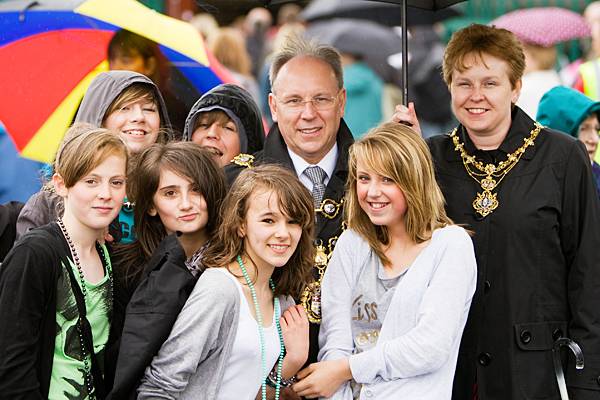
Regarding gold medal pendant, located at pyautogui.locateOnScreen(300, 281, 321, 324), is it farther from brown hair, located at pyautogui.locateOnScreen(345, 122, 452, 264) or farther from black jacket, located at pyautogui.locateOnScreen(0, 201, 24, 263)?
black jacket, located at pyautogui.locateOnScreen(0, 201, 24, 263)

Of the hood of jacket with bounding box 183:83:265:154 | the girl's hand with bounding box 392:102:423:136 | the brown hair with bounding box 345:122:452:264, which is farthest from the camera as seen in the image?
the hood of jacket with bounding box 183:83:265:154

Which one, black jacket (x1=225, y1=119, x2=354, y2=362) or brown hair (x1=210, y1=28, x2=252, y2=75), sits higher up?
brown hair (x1=210, y1=28, x2=252, y2=75)

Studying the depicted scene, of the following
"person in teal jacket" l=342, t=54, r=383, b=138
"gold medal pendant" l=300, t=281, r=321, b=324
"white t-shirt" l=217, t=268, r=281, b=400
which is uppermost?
"person in teal jacket" l=342, t=54, r=383, b=138

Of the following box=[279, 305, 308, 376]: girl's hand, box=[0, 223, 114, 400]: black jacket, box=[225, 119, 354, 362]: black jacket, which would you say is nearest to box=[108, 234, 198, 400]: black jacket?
box=[0, 223, 114, 400]: black jacket

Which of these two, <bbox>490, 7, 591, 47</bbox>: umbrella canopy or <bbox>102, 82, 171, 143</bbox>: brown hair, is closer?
<bbox>102, 82, 171, 143</bbox>: brown hair

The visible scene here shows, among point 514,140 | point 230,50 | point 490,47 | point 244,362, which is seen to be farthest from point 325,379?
point 230,50

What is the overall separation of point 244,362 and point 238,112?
1.73 metres

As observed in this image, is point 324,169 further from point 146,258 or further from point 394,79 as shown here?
point 394,79

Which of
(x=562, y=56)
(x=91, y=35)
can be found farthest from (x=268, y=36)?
(x=91, y=35)

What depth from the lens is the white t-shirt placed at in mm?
3420

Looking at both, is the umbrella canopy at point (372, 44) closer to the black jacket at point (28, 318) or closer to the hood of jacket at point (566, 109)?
the hood of jacket at point (566, 109)

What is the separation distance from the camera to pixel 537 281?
3863 mm

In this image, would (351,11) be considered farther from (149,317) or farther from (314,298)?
(149,317)

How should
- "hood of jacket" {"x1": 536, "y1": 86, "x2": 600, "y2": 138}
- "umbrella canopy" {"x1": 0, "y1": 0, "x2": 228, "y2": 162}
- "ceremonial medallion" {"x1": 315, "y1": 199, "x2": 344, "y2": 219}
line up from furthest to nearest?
"hood of jacket" {"x1": 536, "y1": 86, "x2": 600, "y2": 138} < "umbrella canopy" {"x1": 0, "y1": 0, "x2": 228, "y2": 162} < "ceremonial medallion" {"x1": 315, "y1": 199, "x2": 344, "y2": 219}
